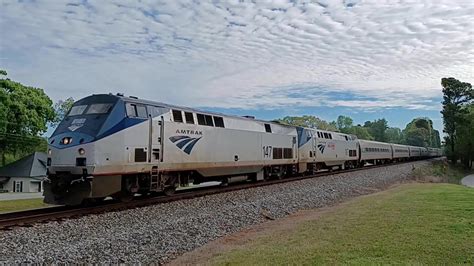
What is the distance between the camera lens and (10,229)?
9.94 metres

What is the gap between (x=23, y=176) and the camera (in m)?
57.6

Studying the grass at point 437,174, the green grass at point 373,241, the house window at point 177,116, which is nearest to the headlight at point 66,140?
the house window at point 177,116

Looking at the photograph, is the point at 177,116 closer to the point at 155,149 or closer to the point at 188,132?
the point at 188,132

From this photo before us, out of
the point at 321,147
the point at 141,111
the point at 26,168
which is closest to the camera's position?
the point at 141,111

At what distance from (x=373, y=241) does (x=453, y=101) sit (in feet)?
240

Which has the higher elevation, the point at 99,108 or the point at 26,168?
the point at 99,108

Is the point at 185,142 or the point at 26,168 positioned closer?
the point at 185,142

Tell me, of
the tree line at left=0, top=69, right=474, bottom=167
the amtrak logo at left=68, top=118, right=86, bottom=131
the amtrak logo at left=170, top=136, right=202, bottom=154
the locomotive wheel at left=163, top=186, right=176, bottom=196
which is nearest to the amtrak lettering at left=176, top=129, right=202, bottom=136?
the amtrak logo at left=170, top=136, right=202, bottom=154

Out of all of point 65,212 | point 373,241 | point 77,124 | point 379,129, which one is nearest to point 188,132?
point 77,124

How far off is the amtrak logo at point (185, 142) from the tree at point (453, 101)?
64.2m

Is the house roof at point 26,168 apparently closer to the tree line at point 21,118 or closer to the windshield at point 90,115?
the tree line at point 21,118

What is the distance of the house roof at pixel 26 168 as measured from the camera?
57.7 m

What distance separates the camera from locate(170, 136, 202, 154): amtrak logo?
16125 millimetres

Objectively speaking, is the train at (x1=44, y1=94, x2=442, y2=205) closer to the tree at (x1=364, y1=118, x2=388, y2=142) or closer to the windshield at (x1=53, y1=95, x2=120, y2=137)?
the windshield at (x1=53, y1=95, x2=120, y2=137)
